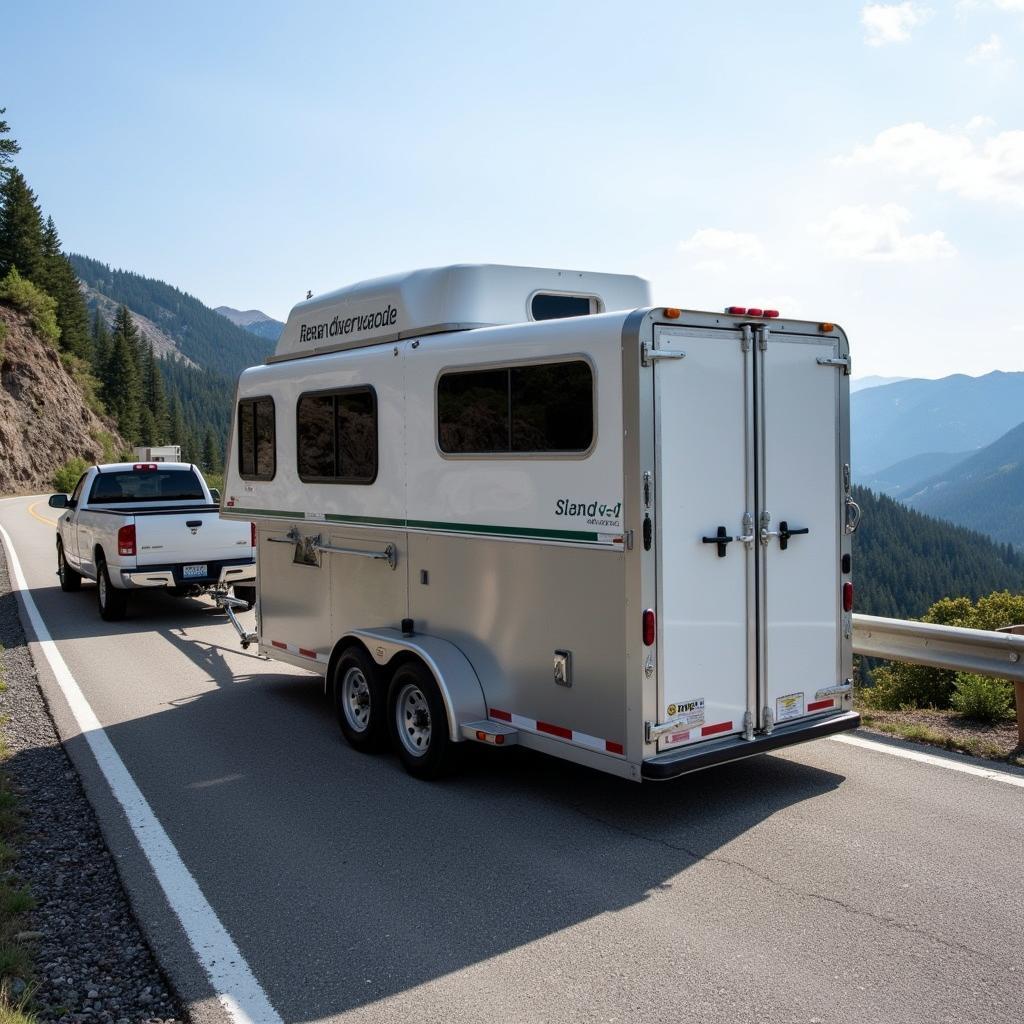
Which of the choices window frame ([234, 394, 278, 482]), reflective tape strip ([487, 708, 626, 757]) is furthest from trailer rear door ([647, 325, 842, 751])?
window frame ([234, 394, 278, 482])

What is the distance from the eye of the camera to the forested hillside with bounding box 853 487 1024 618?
120 meters

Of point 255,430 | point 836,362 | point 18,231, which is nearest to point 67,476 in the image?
point 18,231

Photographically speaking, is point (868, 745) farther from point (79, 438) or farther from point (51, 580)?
point (79, 438)

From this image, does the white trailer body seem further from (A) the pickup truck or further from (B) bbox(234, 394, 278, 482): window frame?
(A) the pickup truck

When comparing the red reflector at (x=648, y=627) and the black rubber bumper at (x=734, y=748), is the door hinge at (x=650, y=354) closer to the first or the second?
the red reflector at (x=648, y=627)

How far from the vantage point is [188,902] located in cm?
497

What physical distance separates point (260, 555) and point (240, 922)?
16.3 feet

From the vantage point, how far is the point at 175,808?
6.34 m

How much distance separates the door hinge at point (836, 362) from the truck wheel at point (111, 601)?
9.83 metres

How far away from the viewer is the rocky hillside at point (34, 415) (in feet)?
194

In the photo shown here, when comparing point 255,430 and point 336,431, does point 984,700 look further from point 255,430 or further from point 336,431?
point 255,430

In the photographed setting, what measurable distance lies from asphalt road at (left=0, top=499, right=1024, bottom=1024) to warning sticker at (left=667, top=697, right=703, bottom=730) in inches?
23.7

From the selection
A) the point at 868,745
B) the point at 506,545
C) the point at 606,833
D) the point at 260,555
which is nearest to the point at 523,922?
the point at 606,833

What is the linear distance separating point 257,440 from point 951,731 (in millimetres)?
6105
